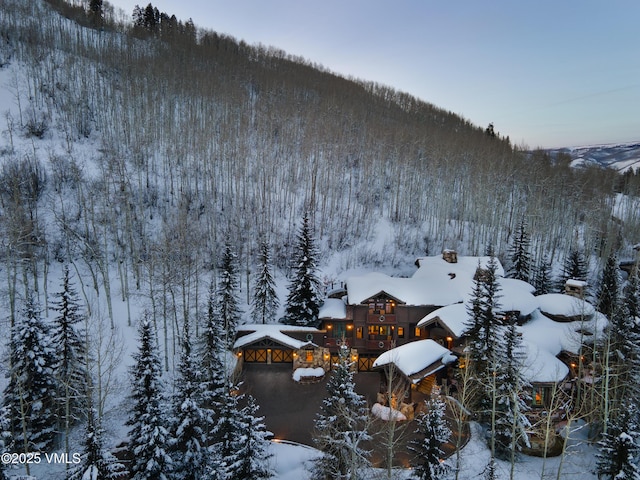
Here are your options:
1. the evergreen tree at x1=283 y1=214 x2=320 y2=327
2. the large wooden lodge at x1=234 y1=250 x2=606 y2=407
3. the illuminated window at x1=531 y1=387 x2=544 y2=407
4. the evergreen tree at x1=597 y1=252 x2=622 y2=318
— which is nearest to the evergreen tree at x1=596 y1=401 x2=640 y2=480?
the illuminated window at x1=531 y1=387 x2=544 y2=407

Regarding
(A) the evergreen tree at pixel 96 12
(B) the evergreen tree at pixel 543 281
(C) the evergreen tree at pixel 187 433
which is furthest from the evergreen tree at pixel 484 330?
(A) the evergreen tree at pixel 96 12

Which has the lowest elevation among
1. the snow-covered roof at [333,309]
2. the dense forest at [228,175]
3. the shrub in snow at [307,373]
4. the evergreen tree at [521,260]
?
the shrub in snow at [307,373]

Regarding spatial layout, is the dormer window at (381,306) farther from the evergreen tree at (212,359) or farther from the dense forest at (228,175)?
the dense forest at (228,175)

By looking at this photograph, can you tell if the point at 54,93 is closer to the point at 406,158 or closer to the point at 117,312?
the point at 117,312

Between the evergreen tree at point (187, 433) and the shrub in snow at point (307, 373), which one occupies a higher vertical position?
the evergreen tree at point (187, 433)

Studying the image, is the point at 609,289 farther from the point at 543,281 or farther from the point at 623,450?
the point at 623,450

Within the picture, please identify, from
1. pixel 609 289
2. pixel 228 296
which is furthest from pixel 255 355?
pixel 609 289
